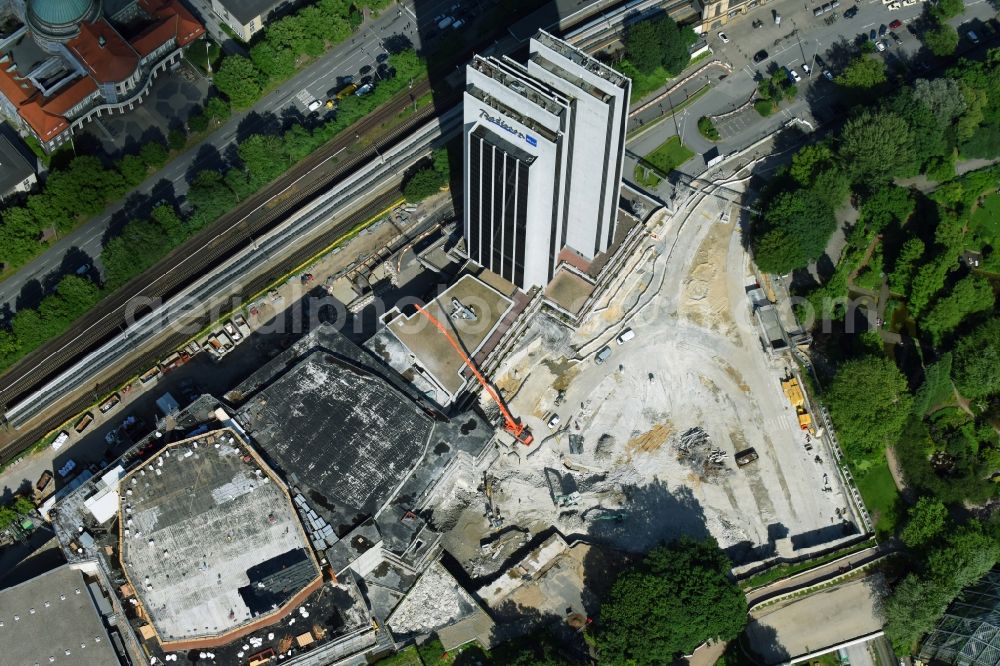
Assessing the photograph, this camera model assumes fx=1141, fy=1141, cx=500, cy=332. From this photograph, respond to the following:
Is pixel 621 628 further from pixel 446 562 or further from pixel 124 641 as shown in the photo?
pixel 124 641

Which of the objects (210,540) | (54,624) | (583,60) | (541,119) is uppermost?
(583,60)

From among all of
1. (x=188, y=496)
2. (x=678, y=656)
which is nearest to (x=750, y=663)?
(x=678, y=656)

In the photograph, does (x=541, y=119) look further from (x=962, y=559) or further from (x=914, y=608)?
(x=962, y=559)

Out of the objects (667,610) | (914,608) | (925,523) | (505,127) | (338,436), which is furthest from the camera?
(338,436)

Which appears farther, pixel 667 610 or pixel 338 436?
pixel 338 436

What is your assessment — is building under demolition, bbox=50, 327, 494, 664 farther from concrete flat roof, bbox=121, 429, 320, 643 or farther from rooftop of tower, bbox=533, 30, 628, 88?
rooftop of tower, bbox=533, 30, 628, 88

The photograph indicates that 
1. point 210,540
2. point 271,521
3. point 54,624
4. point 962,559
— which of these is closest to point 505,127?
point 271,521

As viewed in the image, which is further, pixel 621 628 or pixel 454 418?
pixel 454 418

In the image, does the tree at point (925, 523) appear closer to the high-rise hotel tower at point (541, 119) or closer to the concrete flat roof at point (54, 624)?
the high-rise hotel tower at point (541, 119)
